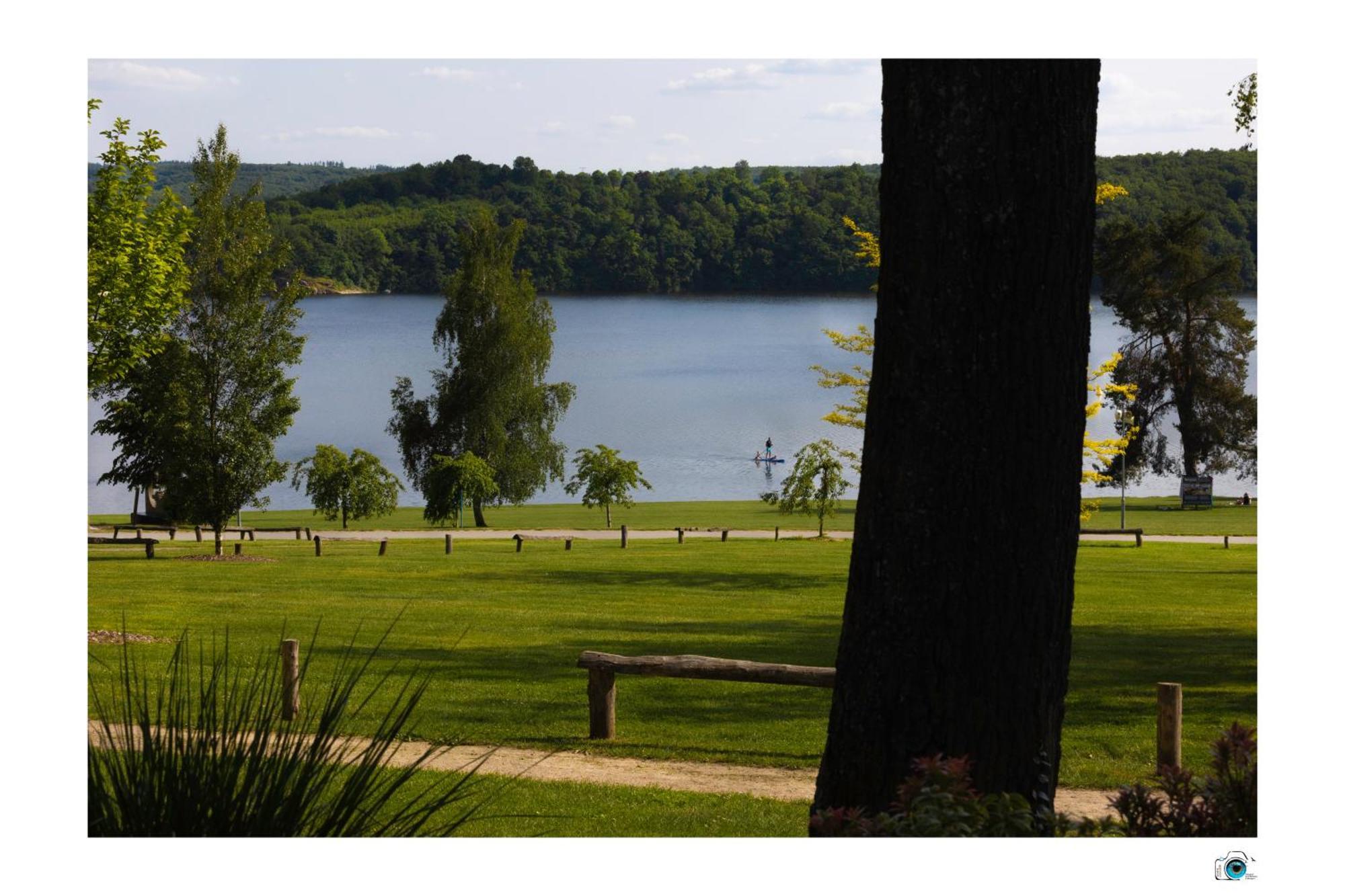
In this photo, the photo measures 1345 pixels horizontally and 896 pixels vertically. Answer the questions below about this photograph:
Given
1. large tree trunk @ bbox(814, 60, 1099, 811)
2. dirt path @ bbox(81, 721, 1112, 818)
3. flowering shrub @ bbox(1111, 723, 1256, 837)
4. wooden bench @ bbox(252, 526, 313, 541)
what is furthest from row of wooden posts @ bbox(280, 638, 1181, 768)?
wooden bench @ bbox(252, 526, 313, 541)

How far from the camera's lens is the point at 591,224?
8056cm

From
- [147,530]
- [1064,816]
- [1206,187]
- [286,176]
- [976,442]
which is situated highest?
[286,176]

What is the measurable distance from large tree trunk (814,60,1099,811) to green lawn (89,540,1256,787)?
505 cm

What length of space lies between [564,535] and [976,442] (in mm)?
32841

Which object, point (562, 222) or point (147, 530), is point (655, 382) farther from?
point (147, 530)

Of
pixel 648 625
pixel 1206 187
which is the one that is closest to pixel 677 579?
pixel 648 625

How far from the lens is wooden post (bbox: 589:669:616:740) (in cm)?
1164

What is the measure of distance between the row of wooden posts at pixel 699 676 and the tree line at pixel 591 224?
182 feet

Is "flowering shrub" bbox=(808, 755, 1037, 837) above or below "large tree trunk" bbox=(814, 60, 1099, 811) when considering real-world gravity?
below

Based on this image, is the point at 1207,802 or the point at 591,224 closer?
the point at 1207,802

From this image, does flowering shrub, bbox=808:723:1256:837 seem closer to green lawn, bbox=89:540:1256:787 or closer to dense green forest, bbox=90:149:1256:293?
green lawn, bbox=89:540:1256:787
